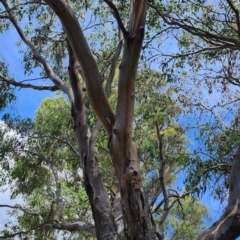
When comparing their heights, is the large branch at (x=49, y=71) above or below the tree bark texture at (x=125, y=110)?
above

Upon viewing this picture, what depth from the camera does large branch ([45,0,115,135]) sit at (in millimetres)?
3383

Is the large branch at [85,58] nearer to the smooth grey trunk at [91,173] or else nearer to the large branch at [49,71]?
the smooth grey trunk at [91,173]

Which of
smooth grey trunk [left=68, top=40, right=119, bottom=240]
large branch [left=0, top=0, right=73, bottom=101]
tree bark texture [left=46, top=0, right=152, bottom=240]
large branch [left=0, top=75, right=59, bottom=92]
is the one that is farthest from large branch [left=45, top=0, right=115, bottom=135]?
large branch [left=0, top=75, right=59, bottom=92]

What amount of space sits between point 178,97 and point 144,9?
11.5 ft

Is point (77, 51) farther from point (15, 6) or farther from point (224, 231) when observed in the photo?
point (15, 6)

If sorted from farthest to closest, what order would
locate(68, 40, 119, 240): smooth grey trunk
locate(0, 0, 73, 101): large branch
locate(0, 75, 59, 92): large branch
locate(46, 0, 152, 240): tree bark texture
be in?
locate(0, 75, 59, 92): large branch → locate(0, 0, 73, 101): large branch → locate(68, 40, 119, 240): smooth grey trunk → locate(46, 0, 152, 240): tree bark texture

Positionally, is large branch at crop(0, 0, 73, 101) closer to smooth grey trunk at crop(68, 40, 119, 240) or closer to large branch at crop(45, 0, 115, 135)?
smooth grey trunk at crop(68, 40, 119, 240)

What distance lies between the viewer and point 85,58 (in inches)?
136

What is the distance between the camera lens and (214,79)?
21.7 ft

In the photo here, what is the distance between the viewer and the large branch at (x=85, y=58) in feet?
11.1

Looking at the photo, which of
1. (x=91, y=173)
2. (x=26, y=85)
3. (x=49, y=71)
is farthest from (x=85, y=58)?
(x=26, y=85)

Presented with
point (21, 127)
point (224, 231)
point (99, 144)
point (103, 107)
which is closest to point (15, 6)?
point (21, 127)

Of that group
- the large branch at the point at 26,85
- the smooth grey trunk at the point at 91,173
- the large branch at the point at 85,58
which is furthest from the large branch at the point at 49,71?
the large branch at the point at 85,58

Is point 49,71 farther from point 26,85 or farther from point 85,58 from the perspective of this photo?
point 85,58
